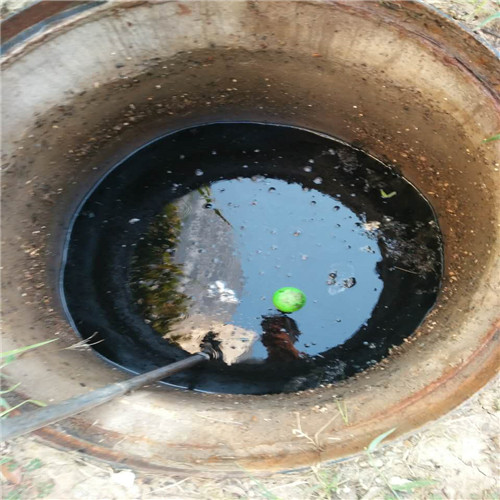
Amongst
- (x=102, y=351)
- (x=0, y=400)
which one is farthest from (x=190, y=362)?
(x=0, y=400)

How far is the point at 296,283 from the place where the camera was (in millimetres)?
2281

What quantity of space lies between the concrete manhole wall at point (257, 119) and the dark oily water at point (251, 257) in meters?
0.10

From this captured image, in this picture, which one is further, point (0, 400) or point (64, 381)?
point (64, 381)

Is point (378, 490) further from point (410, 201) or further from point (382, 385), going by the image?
point (410, 201)

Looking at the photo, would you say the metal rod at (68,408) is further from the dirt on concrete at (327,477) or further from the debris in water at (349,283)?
the debris in water at (349,283)

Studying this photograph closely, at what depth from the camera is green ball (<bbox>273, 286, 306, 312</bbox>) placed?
84.7 inches

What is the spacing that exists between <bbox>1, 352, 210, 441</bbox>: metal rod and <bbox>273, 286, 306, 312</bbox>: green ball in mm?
553

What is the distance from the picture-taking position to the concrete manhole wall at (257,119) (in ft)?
4.74

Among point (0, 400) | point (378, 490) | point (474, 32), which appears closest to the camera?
point (378, 490)

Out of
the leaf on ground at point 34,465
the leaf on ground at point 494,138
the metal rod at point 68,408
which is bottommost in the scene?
the leaf on ground at point 34,465

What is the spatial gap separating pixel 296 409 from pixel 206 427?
28 centimetres

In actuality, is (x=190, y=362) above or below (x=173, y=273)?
below

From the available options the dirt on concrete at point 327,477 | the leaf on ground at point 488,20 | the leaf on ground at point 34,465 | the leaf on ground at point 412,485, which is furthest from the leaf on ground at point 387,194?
the leaf on ground at point 34,465

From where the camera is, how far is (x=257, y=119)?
8.71 ft
